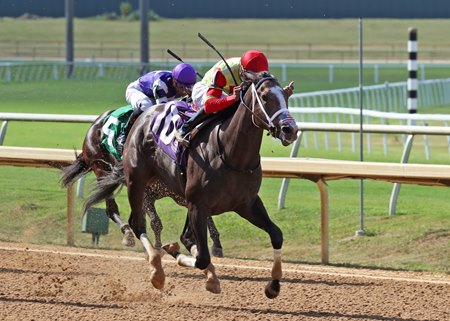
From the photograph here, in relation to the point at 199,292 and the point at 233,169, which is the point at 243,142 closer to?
the point at 233,169

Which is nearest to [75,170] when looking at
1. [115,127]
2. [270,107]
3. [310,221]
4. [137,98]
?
[115,127]

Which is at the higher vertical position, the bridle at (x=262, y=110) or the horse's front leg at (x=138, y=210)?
the bridle at (x=262, y=110)

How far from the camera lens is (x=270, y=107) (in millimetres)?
5832

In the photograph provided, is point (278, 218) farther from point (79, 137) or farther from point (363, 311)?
point (79, 137)

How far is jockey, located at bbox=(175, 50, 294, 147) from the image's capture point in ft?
20.3

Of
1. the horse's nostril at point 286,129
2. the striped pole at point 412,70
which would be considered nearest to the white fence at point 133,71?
the striped pole at point 412,70

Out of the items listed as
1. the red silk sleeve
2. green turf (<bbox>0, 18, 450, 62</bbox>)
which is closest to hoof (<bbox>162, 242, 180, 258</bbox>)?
the red silk sleeve

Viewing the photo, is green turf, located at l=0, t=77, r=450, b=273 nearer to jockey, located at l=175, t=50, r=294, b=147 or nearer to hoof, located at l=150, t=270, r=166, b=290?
jockey, located at l=175, t=50, r=294, b=147

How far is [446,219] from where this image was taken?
28.3 ft

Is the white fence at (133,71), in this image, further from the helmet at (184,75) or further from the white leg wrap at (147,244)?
the white leg wrap at (147,244)

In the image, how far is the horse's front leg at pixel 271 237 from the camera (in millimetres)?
6316

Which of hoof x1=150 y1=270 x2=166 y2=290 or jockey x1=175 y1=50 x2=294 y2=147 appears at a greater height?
jockey x1=175 y1=50 x2=294 y2=147

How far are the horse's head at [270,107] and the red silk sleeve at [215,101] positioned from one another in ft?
0.75

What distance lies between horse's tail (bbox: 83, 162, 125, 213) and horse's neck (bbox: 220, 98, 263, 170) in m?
1.57
